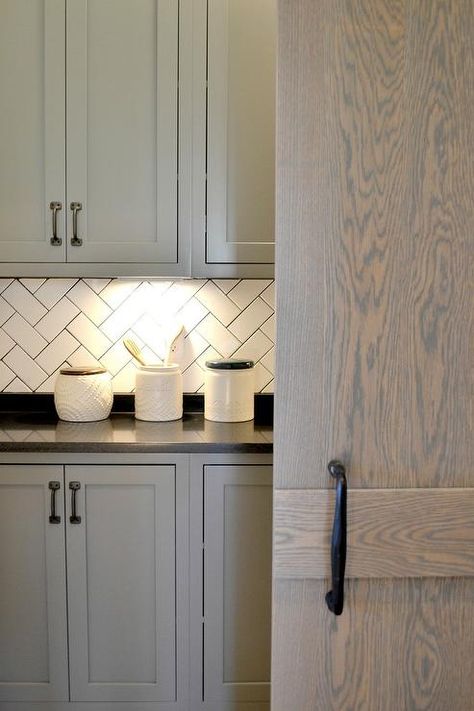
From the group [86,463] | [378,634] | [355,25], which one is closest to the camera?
[355,25]

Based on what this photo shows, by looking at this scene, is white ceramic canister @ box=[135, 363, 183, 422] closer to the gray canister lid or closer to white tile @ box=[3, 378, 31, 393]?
the gray canister lid

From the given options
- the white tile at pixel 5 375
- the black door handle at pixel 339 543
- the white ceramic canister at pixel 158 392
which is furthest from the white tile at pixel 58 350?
the black door handle at pixel 339 543

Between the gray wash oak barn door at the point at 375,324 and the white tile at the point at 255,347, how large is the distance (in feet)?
3.63

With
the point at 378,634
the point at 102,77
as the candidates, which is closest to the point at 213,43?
the point at 102,77

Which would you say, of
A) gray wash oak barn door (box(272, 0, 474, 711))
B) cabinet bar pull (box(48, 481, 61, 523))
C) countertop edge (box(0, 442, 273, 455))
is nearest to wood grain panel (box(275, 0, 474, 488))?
gray wash oak barn door (box(272, 0, 474, 711))

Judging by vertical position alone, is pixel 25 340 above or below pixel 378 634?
above

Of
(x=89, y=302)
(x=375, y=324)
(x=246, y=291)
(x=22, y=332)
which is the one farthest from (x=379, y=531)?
(x=22, y=332)

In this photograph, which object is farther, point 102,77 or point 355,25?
point 102,77

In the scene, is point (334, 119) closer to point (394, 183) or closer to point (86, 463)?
point (394, 183)

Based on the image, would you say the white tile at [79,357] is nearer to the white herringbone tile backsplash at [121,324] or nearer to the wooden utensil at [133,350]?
the white herringbone tile backsplash at [121,324]

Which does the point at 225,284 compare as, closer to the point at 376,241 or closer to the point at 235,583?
the point at 235,583

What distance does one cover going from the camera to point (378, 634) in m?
1.56

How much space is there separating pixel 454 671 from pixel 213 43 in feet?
6.05

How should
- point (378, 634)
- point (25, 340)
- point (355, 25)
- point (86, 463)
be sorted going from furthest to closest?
point (25, 340), point (86, 463), point (378, 634), point (355, 25)
